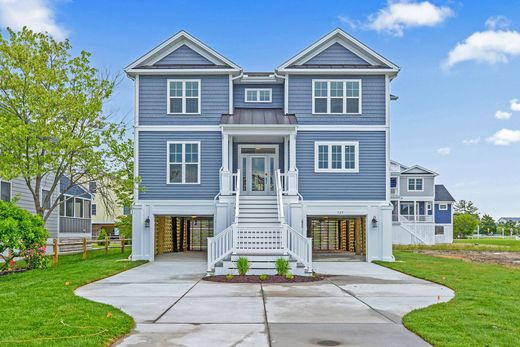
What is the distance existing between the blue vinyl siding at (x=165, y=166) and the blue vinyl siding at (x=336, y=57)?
15.7 ft

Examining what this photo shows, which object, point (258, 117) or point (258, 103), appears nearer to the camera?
point (258, 117)

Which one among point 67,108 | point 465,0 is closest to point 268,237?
point 67,108

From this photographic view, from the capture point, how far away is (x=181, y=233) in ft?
86.5

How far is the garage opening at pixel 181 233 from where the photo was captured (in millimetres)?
22391

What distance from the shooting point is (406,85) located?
25219mm

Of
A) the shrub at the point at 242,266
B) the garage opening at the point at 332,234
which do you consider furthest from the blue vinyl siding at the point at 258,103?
the shrub at the point at 242,266

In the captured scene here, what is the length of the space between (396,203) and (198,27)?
28404 millimetres

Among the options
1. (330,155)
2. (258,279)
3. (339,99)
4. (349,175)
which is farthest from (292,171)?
(258,279)

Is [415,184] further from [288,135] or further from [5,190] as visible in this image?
[5,190]

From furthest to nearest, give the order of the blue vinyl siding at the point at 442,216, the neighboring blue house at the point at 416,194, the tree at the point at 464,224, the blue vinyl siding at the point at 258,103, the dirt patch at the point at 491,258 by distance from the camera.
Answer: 1. the tree at the point at 464,224
2. the blue vinyl siding at the point at 442,216
3. the neighboring blue house at the point at 416,194
4. the blue vinyl siding at the point at 258,103
5. the dirt patch at the point at 491,258

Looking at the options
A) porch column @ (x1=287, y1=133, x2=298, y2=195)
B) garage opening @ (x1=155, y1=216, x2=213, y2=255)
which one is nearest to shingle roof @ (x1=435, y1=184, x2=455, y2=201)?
garage opening @ (x1=155, y1=216, x2=213, y2=255)

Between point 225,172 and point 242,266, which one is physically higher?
point 225,172

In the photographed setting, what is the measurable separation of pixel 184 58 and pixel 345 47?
244 inches

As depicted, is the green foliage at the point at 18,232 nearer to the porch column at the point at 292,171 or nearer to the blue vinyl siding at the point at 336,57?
the porch column at the point at 292,171
